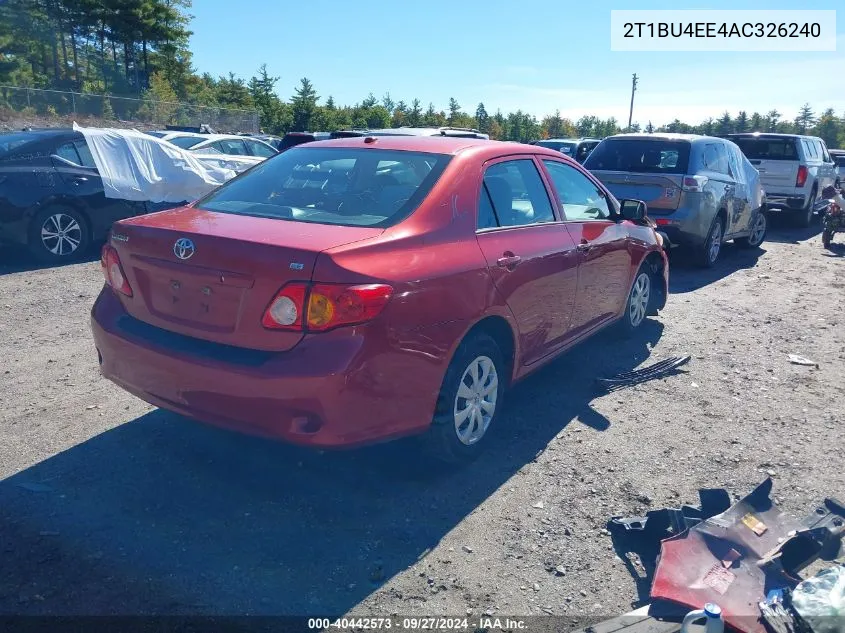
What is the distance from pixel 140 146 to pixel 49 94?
2432cm

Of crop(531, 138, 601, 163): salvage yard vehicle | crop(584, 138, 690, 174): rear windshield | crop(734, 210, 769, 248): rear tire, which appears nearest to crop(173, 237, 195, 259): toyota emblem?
crop(584, 138, 690, 174): rear windshield

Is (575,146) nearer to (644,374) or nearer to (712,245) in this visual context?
(712,245)

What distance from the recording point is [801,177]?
1454 centimetres

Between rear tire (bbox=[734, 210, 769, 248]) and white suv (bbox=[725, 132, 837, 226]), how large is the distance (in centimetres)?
304

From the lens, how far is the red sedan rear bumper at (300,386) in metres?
3.01

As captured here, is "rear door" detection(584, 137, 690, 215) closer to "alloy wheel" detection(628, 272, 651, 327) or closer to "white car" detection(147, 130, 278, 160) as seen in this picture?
"alloy wheel" detection(628, 272, 651, 327)

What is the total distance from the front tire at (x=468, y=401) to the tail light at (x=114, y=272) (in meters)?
1.69

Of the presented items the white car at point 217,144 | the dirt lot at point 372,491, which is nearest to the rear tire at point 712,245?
Result: the dirt lot at point 372,491

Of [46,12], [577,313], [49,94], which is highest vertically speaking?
[46,12]

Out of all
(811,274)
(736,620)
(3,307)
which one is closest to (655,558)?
(736,620)

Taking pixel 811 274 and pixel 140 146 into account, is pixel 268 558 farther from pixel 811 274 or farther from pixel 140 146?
pixel 811 274

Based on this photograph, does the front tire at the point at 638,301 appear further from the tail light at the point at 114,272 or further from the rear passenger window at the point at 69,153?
the rear passenger window at the point at 69,153

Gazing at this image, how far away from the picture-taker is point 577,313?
4969 millimetres

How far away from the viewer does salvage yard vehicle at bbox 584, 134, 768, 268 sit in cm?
912
